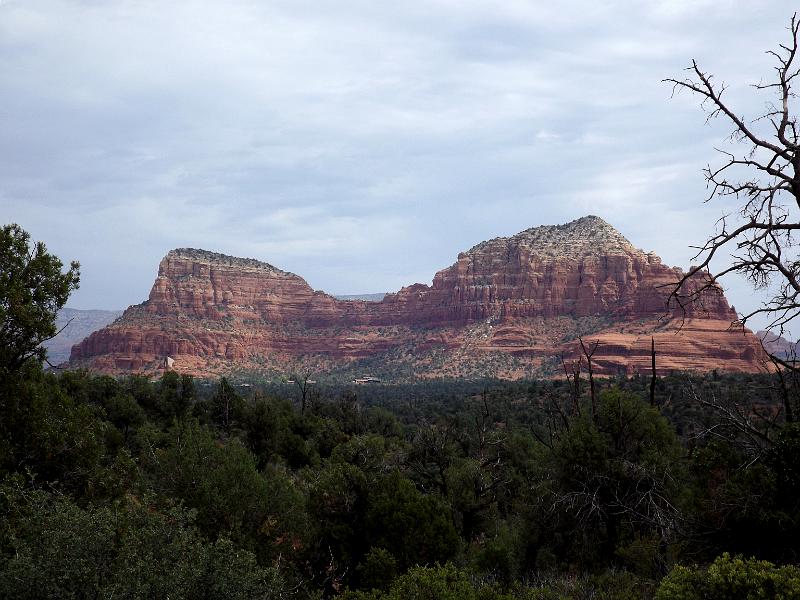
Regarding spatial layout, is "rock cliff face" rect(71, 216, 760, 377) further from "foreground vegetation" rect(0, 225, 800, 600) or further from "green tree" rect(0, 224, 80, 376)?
"green tree" rect(0, 224, 80, 376)

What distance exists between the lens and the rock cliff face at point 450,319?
104 metres

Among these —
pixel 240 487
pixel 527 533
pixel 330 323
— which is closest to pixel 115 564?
pixel 240 487

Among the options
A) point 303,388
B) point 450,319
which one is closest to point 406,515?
point 303,388

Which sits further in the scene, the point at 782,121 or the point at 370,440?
the point at 370,440

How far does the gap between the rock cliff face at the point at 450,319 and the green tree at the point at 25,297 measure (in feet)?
275

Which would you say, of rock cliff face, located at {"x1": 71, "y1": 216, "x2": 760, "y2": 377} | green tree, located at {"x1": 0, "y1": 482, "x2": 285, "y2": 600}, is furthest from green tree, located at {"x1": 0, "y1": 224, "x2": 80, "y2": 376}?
rock cliff face, located at {"x1": 71, "y1": 216, "x2": 760, "y2": 377}

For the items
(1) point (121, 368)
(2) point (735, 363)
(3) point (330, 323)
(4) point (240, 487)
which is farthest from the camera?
(3) point (330, 323)

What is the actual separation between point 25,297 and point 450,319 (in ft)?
421

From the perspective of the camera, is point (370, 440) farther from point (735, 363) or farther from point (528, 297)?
point (528, 297)

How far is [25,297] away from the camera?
1209 cm

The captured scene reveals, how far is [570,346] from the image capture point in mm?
102125

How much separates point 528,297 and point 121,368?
76452 millimetres

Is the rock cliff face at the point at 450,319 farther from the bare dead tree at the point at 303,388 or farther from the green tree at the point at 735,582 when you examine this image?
the green tree at the point at 735,582

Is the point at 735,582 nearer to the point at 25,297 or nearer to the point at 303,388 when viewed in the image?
the point at 25,297
